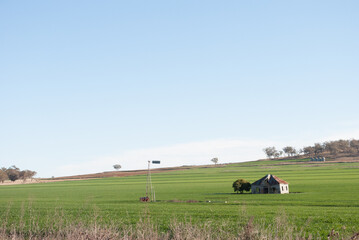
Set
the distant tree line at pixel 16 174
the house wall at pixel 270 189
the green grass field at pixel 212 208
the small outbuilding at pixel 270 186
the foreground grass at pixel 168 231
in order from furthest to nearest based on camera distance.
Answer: the distant tree line at pixel 16 174 → the small outbuilding at pixel 270 186 → the house wall at pixel 270 189 → the green grass field at pixel 212 208 → the foreground grass at pixel 168 231

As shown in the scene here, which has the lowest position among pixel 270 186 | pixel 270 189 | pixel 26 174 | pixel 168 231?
pixel 270 189

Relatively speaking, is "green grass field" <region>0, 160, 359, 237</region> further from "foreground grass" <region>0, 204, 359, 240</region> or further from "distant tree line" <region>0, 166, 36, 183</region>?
"distant tree line" <region>0, 166, 36, 183</region>

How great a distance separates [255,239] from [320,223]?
16.3m

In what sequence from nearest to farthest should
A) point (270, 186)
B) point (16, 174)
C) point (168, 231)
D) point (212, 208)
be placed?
point (168, 231), point (212, 208), point (270, 186), point (16, 174)

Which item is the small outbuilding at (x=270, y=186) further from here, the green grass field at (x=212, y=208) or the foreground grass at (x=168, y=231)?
the foreground grass at (x=168, y=231)

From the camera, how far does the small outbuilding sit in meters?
60.3

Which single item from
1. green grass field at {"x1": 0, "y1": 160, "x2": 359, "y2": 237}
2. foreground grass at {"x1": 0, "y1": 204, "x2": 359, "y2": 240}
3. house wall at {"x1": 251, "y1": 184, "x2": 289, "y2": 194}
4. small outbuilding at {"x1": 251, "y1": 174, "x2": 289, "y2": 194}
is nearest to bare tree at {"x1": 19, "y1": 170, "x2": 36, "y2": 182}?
green grass field at {"x1": 0, "y1": 160, "x2": 359, "y2": 237}

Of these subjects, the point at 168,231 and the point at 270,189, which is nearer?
the point at 168,231

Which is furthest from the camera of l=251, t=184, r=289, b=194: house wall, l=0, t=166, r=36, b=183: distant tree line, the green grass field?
l=0, t=166, r=36, b=183: distant tree line

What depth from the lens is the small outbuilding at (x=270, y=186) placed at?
60281mm

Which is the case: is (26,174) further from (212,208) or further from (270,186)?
(212,208)

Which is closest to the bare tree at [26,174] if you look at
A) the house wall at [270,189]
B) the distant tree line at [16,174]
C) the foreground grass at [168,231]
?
the distant tree line at [16,174]

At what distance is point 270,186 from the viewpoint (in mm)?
61219

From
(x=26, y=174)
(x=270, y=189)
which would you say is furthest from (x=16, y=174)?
(x=270, y=189)
